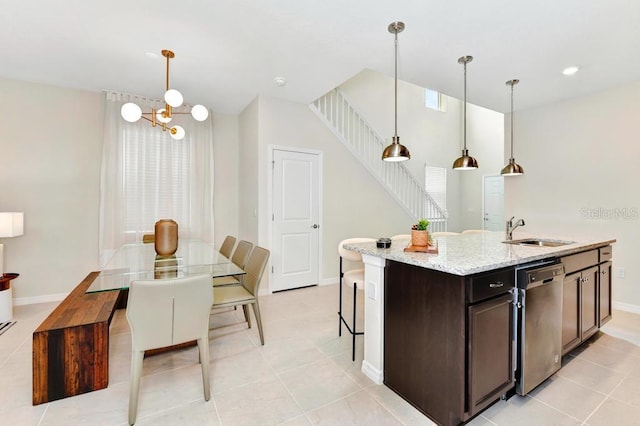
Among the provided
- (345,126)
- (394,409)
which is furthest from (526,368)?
(345,126)

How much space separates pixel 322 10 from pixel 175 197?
324cm

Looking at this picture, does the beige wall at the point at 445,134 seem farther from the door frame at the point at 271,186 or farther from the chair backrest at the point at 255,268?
the chair backrest at the point at 255,268

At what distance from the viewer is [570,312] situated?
2256mm

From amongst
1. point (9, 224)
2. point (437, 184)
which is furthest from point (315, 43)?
point (437, 184)

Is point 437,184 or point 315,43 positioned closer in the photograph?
point 315,43

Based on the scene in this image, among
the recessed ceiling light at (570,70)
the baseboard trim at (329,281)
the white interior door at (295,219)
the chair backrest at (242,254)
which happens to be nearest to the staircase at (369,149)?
the white interior door at (295,219)

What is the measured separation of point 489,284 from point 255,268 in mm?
1809

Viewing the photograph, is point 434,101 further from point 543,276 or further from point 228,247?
point 543,276

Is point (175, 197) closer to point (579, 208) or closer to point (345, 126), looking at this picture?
point (345, 126)

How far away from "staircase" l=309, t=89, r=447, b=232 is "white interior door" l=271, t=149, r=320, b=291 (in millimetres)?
A: 737

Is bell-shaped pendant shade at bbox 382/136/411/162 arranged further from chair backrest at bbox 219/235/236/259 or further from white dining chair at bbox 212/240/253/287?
chair backrest at bbox 219/235/236/259

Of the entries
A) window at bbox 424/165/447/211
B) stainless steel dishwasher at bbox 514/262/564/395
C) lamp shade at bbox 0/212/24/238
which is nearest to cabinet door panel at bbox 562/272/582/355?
stainless steel dishwasher at bbox 514/262/564/395

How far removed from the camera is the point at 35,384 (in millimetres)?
1812

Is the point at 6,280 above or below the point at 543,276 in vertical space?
below
